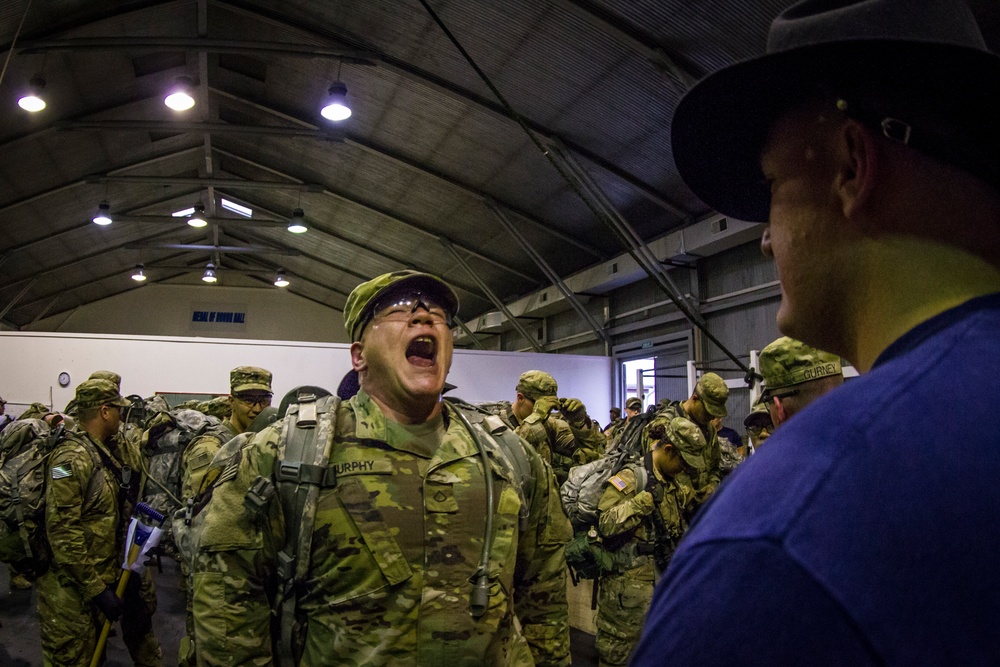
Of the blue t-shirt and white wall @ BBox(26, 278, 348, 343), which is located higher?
white wall @ BBox(26, 278, 348, 343)

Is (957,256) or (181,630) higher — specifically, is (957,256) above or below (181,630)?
above

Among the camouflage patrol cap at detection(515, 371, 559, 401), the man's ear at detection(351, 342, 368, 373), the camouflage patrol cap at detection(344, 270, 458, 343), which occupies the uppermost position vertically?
the camouflage patrol cap at detection(344, 270, 458, 343)

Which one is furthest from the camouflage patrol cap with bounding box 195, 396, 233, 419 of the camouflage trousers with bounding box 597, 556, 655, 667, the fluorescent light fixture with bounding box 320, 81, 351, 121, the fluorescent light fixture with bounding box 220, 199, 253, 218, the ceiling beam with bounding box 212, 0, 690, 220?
the fluorescent light fixture with bounding box 220, 199, 253, 218

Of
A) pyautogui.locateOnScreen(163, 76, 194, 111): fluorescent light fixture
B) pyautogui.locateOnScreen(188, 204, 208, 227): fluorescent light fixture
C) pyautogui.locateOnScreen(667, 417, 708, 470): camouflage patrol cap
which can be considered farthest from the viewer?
pyautogui.locateOnScreen(188, 204, 208, 227): fluorescent light fixture

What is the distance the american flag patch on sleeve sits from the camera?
413cm

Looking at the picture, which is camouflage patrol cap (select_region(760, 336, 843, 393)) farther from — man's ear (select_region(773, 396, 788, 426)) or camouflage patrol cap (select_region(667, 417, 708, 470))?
camouflage patrol cap (select_region(667, 417, 708, 470))

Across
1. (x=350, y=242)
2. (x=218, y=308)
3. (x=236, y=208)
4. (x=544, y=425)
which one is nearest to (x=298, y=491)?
(x=544, y=425)

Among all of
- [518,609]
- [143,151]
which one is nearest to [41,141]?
[143,151]

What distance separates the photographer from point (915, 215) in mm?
707

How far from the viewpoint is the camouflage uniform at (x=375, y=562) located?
2066 millimetres

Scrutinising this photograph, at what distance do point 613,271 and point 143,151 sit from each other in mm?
10123

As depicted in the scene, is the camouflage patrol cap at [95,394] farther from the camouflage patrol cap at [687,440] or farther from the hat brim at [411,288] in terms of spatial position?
the camouflage patrol cap at [687,440]

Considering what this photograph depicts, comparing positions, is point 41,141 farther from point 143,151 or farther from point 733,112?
point 733,112

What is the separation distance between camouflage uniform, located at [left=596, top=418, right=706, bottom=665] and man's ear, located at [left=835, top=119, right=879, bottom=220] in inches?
156
